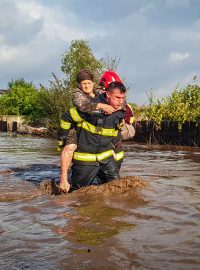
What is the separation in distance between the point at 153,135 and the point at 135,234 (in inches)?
616

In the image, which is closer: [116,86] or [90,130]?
[116,86]

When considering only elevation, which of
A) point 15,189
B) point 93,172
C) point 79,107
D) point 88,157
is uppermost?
point 79,107

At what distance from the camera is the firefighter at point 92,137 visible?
603 centimetres

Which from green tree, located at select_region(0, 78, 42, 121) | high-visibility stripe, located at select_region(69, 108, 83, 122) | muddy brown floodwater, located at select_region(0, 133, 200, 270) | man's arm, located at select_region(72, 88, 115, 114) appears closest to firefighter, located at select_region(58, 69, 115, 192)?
man's arm, located at select_region(72, 88, 115, 114)

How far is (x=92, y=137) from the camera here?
6.07 meters

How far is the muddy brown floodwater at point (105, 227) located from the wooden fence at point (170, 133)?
399 inches

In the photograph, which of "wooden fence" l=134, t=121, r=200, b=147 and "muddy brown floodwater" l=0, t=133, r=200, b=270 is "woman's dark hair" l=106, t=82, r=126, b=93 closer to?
"muddy brown floodwater" l=0, t=133, r=200, b=270

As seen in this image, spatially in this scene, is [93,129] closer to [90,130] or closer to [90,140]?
[90,130]

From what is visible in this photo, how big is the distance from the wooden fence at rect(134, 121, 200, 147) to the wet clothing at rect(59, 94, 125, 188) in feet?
35.1

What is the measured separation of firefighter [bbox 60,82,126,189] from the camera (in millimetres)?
6027

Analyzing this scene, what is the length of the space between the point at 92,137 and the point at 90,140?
0.17 feet

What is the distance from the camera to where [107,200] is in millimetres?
5160

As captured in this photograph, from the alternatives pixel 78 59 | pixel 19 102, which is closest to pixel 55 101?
pixel 78 59

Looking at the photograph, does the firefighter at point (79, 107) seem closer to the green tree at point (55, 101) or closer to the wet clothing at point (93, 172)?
the wet clothing at point (93, 172)
